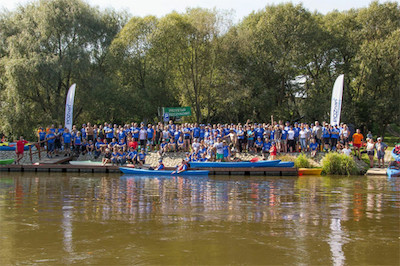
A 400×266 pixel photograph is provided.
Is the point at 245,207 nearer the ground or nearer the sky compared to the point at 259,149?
nearer the ground

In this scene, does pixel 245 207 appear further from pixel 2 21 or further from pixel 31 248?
pixel 2 21

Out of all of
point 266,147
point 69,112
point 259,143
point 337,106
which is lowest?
point 266,147

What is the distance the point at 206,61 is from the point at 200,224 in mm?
27302

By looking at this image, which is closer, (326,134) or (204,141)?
(326,134)

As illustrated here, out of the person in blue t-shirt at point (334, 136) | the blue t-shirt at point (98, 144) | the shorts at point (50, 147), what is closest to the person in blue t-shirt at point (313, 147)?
the person in blue t-shirt at point (334, 136)

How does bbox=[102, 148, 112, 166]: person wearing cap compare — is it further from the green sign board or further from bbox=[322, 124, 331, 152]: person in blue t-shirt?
bbox=[322, 124, 331, 152]: person in blue t-shirt

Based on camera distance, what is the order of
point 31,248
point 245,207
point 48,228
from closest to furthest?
point 31,248 < point 48,228 < point 245,207

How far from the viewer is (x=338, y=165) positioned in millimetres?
22156

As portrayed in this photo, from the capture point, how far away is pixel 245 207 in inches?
517

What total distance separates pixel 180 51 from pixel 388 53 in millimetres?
15971

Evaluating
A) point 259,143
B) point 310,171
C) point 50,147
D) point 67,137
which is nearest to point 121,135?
point 67,137

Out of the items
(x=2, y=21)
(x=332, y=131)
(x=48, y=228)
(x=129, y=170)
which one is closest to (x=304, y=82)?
(x=332, y=131)

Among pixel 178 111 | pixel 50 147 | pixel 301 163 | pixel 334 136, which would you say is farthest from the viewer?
pixel 178 111

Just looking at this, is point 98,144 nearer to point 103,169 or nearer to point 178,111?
point 103,169
